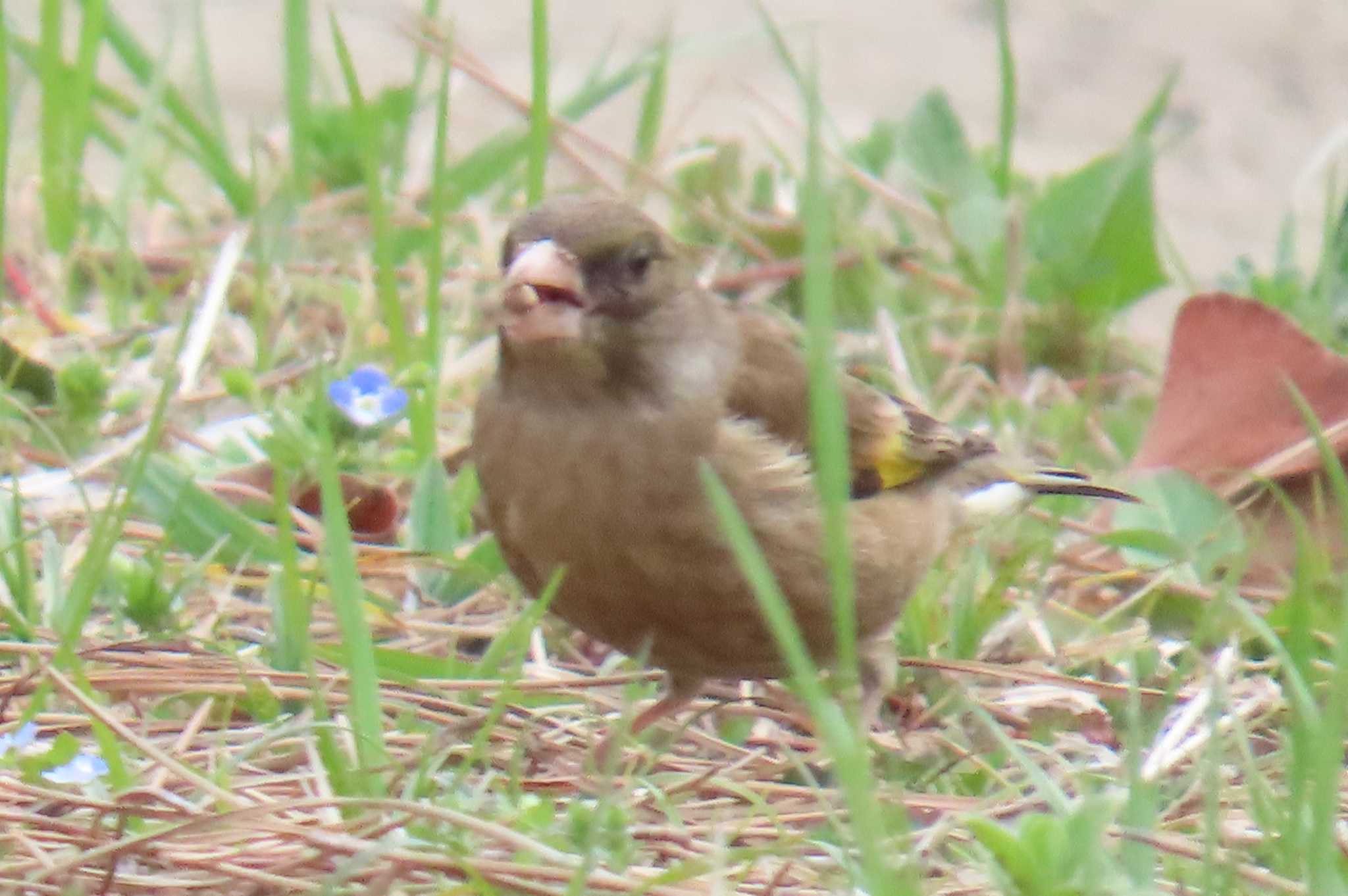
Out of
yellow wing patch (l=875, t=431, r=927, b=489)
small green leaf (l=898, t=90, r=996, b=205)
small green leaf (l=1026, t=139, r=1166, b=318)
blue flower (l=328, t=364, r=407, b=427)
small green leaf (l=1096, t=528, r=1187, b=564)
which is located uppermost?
small green leaf (l=898, t=90, r=996, b=205)

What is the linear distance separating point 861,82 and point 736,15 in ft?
1.50

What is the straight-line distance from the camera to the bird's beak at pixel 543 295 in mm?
3084

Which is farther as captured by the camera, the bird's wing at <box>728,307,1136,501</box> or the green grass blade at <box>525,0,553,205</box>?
the green grass blade at <box>525,0,553,205</box>

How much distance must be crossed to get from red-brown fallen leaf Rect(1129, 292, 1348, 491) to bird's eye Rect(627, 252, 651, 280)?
1.29 m

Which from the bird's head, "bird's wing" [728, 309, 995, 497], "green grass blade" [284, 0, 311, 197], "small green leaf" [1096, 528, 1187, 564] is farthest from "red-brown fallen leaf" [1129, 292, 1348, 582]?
"green grass blade" [284, 0, 311, 197]

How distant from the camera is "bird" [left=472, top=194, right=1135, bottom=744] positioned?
318 cm

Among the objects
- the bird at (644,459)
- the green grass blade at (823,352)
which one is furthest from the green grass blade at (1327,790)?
the bird at (644,459)

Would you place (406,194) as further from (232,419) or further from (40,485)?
(40,485)

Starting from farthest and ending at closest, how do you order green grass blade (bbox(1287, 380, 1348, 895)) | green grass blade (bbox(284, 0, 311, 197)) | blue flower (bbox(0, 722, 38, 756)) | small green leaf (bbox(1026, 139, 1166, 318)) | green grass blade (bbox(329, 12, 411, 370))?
small green leaf (bbox(1026, 139, 1166, 318)), green grass blade (bbox(284, 0, 311, 197)), green grass blade (bbox(329, 12, 411, 370)), blue flower (bbox(0, 722, 38, 756)), green grass blade (bbox(1287, 380, 1348, 895))

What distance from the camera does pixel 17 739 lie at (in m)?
2.84

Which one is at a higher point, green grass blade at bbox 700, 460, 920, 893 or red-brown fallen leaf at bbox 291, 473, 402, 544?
green grass blade at bbox 700, 460, 920, 893

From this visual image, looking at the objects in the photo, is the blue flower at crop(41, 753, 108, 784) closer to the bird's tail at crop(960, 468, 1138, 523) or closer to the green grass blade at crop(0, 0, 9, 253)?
the green grass blade at crop(0, 0, 9, 253)

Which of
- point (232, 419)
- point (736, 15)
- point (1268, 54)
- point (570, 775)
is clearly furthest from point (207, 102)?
point (1268, 54)

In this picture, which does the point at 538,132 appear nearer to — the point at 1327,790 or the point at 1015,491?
the point at 1015,491
